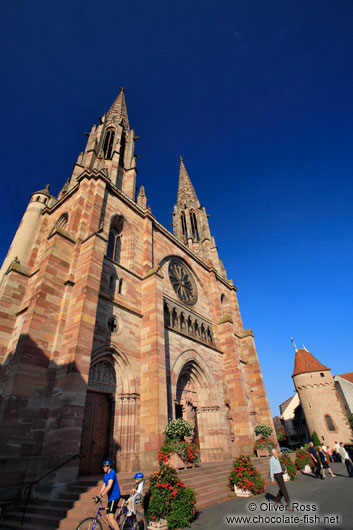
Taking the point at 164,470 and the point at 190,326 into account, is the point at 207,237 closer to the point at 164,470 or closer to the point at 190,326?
the point at 190,326

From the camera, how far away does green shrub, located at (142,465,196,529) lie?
636 centimetres

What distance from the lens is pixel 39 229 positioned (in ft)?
57.5

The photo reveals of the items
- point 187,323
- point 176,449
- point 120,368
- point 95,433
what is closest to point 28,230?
point 120,368

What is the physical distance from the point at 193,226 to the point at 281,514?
28.8 metres

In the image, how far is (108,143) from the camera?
24.6 m

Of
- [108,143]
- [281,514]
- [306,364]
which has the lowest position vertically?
[281,514]

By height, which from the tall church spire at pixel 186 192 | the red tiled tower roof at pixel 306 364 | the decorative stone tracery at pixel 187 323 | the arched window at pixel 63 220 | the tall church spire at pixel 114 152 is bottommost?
the decorative stone tracery at pixel 187 323

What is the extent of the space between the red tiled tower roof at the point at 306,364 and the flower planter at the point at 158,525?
37.2 meters

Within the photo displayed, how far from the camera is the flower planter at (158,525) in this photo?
21.0ft

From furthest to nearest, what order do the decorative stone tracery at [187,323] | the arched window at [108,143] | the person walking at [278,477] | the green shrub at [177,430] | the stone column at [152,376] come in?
the arched window at [108,143] → the decorative stone tracery at [187,323] → the stone column at [152,376] → the green shrub at [177,430] → the person walking at [278,477]

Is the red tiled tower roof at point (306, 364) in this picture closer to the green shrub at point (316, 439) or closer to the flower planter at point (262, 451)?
the green shrub at point (316, 439)

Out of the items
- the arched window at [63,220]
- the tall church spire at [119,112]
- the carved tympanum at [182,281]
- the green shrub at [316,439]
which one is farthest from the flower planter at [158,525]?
the green shrub at [316,439]

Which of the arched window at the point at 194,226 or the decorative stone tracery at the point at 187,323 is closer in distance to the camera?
the decorative stone tracery at the point at 187,323

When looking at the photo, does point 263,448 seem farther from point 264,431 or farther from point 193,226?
point 193,226
